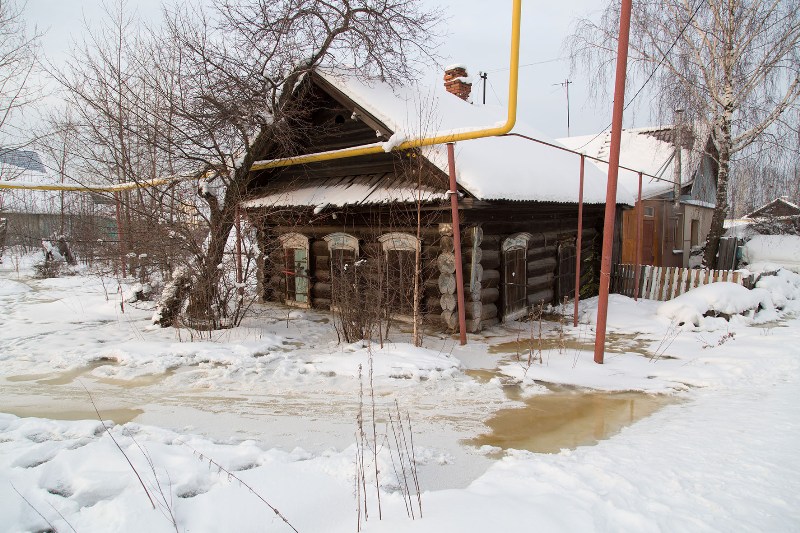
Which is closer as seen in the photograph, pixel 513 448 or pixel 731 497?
pixel 731 497

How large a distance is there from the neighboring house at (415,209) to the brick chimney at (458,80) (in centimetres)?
181

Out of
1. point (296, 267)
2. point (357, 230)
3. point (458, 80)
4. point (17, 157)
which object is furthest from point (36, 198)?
point (357, 230)

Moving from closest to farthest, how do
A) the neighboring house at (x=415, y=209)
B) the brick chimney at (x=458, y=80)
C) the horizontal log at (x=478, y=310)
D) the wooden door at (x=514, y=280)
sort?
1. the neighboring house at (x=415, y=209)
2. the horizontal log at (x=478, y=310)
3. the wooden door at (x=514, y=280)
4. the brick chimney at (x=458, y=80)

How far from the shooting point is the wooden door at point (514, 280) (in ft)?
31.4

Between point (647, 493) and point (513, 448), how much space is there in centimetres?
117

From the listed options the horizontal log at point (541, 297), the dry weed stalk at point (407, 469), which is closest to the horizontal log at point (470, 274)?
the horizontal log at point (541, 297)

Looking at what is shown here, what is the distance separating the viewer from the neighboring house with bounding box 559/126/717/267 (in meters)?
16.7

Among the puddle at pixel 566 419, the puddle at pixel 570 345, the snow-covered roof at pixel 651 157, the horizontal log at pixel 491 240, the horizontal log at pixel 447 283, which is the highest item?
the snow-covered roof at pixel 651 157

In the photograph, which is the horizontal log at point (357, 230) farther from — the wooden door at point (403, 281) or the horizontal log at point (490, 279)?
the horizontal log at point (490, 279)

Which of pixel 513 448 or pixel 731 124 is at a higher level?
pixel 731 124

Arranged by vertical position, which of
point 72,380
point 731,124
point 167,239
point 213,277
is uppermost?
point 731,124

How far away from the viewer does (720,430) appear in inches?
168

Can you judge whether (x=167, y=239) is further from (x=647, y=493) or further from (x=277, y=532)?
(x=647, y=493)

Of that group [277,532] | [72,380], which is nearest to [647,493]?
[277,532]
